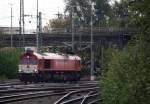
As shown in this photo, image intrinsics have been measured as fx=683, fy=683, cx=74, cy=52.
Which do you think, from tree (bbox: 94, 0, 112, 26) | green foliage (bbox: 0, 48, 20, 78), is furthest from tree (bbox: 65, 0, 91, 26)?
green foliage (bbox: 0, 48, 20, 78)

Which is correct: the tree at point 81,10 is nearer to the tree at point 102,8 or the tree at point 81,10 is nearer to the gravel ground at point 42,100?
the tree at point 102,8

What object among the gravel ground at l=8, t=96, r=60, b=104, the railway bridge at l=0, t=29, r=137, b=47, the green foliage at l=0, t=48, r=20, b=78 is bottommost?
the green foliage at l=0, t=48, r=20, b=78

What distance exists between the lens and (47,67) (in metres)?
55.8

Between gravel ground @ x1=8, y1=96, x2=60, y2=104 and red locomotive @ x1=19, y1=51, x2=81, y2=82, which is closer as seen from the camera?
gravel ground @ x1=8, y1=96, x2=60, y2=104

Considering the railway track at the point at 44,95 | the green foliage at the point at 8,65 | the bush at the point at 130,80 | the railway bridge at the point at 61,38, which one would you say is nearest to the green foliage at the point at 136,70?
the bush at the point at 130,80

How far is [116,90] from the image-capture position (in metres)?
24.6

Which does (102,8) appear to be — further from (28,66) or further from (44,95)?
(44,95)

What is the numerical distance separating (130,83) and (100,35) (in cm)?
5857

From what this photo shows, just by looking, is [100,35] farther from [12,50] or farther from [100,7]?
[100,7]

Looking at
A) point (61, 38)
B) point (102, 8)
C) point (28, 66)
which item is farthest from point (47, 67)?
point (102, 8)

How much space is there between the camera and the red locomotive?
5462 centimetres

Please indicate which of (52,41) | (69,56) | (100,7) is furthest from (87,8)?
(69,56)

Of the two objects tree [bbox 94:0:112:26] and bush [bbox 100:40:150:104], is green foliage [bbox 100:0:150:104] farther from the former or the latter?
tree [bbox 94:0:112:26]

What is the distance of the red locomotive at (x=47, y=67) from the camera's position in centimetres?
5462
